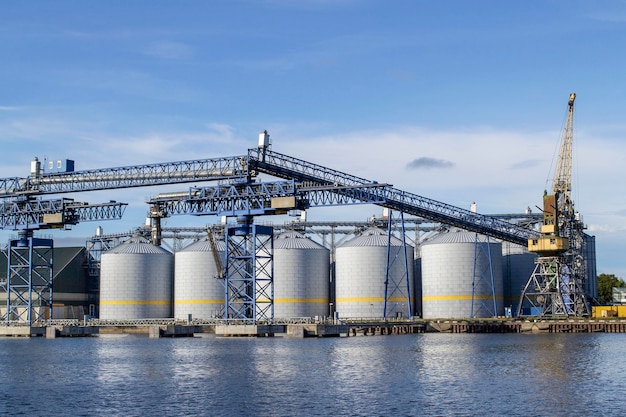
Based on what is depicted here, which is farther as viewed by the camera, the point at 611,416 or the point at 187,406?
the point at 187,406

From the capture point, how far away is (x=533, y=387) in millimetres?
52469

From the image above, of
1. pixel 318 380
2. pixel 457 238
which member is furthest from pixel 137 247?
pixel 318 380

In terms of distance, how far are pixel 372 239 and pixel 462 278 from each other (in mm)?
14379

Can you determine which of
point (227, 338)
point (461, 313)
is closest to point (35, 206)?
point (227, 338)

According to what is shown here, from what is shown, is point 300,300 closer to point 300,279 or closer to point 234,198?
point 300,279

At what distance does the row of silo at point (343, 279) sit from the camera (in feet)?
430

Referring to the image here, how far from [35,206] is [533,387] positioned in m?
81.6

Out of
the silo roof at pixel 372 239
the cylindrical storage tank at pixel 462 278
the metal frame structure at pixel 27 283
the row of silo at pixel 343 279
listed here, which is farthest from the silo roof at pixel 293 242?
the metal frame structure at pixel 27 283

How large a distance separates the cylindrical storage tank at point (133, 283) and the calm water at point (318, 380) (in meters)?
54.4

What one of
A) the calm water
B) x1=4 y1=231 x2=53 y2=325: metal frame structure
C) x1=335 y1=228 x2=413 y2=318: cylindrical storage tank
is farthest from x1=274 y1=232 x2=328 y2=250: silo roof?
the calm water

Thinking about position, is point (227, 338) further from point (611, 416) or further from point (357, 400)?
point (611, 416)

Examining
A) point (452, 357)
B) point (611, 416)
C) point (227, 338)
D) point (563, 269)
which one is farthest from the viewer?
point (563, 269)

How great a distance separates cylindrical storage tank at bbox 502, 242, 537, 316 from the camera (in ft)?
459

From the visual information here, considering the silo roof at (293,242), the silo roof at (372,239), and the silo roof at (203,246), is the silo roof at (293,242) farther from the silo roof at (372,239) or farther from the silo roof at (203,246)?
the silo roof at (203,246)
